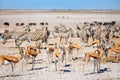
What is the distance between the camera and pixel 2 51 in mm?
13680

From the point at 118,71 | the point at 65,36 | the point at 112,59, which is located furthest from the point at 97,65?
the point at 65,36

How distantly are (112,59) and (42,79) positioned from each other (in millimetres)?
3256

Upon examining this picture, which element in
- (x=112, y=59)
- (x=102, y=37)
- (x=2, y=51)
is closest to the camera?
(x=112, y=59)

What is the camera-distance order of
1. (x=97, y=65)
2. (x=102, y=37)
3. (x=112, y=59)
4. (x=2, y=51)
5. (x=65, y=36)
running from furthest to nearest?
(x=65, y=36), (x=102, y=37), (x=2, y=51), (x=112, y=59), (x=97, y=65)

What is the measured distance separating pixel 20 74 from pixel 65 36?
274 inches

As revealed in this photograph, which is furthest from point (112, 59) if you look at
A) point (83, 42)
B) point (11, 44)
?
point (11, 44)

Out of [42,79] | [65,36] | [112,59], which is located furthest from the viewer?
[65,36]

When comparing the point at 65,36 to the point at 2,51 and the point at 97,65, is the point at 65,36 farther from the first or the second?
the point at 97,65

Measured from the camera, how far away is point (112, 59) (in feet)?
36.4

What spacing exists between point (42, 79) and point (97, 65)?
1.75 meters

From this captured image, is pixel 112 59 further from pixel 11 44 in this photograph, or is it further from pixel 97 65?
pixel 11 44

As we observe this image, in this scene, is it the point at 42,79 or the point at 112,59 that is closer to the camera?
the point at 42,79

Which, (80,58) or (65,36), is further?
(65,36)

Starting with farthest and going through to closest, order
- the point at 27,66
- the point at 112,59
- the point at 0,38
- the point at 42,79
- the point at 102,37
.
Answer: the point at 0,38, the point at 102,37, the point at 112,59, the point at 27,66, the point at 42,79
